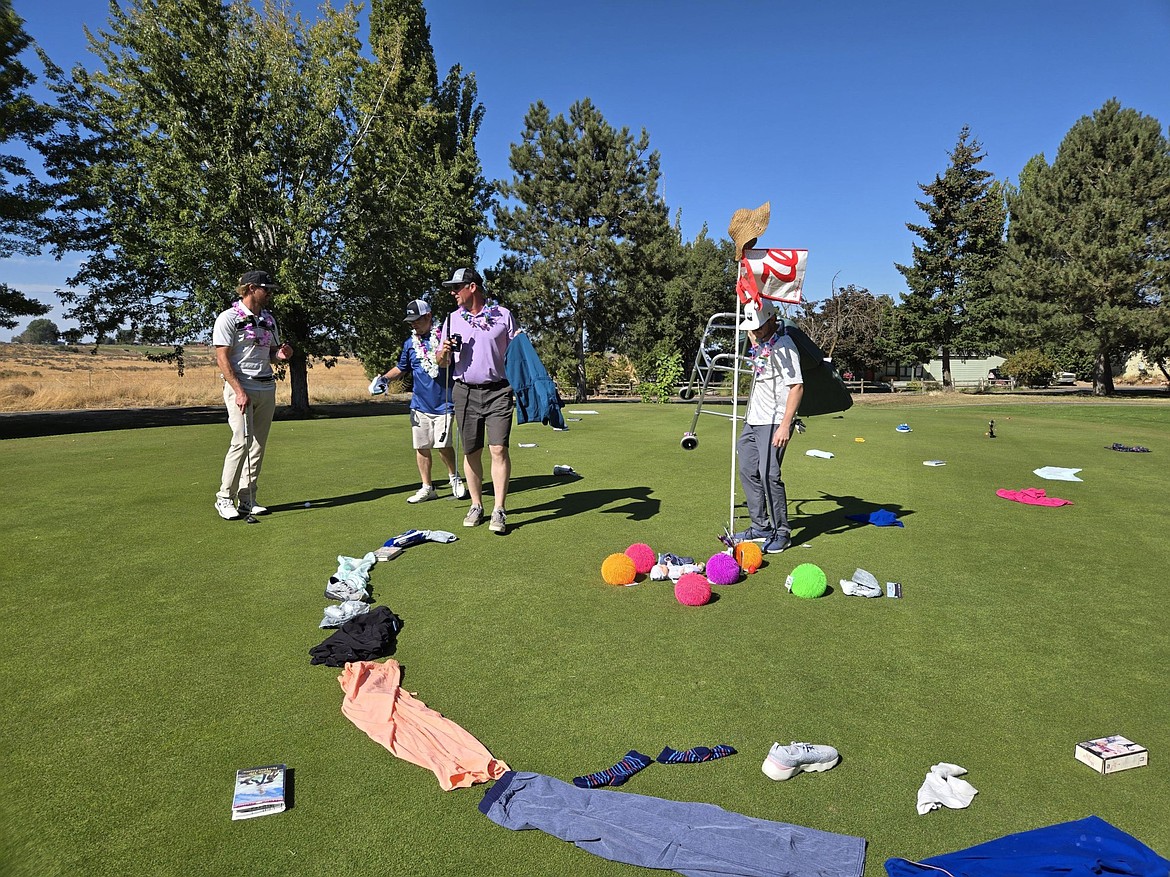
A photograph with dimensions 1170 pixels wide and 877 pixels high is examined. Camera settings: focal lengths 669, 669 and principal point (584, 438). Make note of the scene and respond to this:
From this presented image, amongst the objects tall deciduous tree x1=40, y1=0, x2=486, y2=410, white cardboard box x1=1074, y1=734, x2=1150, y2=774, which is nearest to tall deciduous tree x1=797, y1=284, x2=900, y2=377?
tall deciduous tree x1=40, y1=0, x2=486, y2=410

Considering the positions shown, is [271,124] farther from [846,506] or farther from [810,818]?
[810,818]

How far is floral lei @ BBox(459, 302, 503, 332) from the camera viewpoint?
6.72 meters

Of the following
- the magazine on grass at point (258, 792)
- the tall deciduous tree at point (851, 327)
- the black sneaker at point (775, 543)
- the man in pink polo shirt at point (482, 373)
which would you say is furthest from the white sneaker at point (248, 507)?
the tall deciduous tree at point (851, 327)

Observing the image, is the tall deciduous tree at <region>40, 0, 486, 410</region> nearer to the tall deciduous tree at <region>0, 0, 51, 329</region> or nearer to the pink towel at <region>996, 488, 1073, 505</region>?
the tall deciduous tree at <region>0, 0, 51, 329</region>

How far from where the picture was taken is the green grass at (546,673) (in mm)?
2523

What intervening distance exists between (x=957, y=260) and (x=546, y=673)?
159 ft

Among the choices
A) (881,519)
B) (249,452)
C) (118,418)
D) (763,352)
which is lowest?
(881,519)

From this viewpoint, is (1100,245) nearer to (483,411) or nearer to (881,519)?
Result: (881,519)

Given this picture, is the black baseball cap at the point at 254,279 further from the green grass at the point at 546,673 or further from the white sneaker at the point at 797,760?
the white sneaker at the point at 797,760

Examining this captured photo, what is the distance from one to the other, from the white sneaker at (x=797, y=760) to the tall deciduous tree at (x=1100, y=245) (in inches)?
1603

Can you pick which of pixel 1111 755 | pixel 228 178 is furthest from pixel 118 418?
pixel 1111 755

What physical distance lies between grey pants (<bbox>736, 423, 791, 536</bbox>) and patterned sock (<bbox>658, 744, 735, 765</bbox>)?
3481 mm

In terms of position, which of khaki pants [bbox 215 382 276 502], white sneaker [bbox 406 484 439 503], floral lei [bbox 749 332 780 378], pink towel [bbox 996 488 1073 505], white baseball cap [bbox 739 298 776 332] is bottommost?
pink towel [bbox 996 488 1073 505]

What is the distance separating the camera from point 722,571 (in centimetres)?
529
